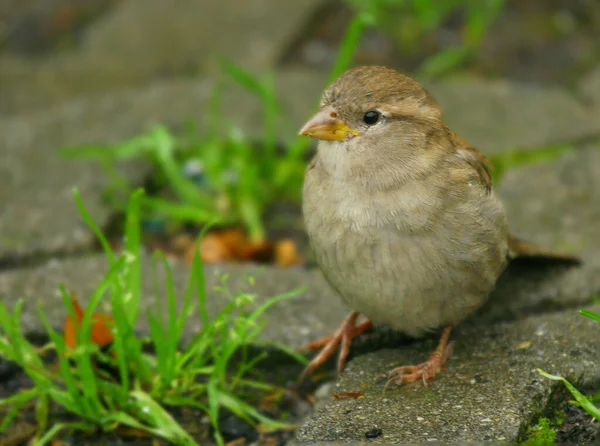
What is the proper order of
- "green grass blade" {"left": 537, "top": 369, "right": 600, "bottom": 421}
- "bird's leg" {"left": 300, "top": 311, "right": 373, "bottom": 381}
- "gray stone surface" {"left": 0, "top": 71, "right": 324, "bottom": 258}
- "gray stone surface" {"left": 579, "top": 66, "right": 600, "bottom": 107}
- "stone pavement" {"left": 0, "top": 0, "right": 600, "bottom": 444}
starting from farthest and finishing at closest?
1. "gray stone surface" {"left": 579, "top": 66, "right": 600, "bottom": 107}
2. "gray stone surface" {"left": 0, "top": 71, "right": 324, "bottom": 258}
3. "bird's leg" {"left": 300, "top": 311, "right": 373, "bottom": 381}
4. "stone pavement" {"left": 0, "top": 0, "right": 600, "bottom": 444}
5. "green grass blade" {"left": 537, "top": 369, "right": 600, "bottom": 421}

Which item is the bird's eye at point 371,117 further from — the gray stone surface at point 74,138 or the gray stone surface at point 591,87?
the gray stone surface at point 591,87

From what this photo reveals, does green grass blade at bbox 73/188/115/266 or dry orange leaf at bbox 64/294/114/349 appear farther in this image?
dry orange leaf at bbox 64/294/114/349

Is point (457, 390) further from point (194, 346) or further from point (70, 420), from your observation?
point (70, 420)

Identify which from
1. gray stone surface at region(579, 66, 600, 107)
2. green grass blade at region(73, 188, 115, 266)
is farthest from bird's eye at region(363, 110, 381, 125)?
gray stone surface at region(579, 66, 600, 107)

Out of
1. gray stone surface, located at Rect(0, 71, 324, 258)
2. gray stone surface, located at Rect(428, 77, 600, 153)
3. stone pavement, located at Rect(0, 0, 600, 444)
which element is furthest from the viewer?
gray stone surface, located at Rect(428, 77, 600, 153)

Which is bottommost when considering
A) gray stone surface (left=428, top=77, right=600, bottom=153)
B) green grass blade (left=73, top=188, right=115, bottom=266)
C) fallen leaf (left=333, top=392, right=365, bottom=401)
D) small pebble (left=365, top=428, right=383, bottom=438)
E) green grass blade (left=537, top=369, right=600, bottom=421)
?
fallen leaf (left=333, top=392, right=365, bottom=401)

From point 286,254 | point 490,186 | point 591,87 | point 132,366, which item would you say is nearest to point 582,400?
point 490,186

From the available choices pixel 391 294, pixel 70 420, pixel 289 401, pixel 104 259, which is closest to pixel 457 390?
pixel 391 294

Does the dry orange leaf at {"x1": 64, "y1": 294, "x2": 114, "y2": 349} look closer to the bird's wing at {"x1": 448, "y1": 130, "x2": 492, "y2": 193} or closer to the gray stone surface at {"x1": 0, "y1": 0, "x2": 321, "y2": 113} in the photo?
the bird's wing at {"x1": 448, "y1": 130, "x2": 492, "y2": 193}
